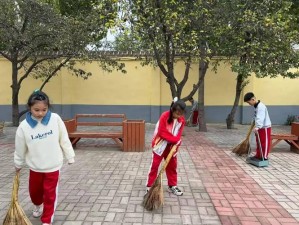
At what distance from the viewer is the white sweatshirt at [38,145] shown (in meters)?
3.38

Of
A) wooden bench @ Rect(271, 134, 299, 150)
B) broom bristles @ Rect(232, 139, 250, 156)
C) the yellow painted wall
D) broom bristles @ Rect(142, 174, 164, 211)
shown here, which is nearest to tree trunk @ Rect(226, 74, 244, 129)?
the yellow painted wall

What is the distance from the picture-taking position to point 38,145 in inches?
133

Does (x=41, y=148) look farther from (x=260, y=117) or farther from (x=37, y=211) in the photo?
(x=260, y=117)

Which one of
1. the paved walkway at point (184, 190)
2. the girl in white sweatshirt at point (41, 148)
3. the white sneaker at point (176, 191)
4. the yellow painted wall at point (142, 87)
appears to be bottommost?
the paved walkway at point (184, 190)

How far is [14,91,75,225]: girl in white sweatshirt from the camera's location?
11.0 feet

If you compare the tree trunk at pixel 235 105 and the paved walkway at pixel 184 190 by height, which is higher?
the tree trunk at pixel 235 105

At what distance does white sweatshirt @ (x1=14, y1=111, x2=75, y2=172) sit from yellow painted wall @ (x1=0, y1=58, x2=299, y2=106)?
1102 cm

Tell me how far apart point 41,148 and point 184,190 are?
2402mm

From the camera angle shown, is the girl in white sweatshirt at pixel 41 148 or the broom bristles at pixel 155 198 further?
the broom bristles at pixel 155 198

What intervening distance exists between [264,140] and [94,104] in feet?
31.0

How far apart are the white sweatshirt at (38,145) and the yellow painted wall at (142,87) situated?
36.2 feet

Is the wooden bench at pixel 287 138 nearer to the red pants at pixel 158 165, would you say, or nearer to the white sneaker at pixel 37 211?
the red pants at pixel 158 165

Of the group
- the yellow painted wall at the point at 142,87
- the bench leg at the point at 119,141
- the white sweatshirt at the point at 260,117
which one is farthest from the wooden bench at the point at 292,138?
the yellow painted wall at the point at 142,87

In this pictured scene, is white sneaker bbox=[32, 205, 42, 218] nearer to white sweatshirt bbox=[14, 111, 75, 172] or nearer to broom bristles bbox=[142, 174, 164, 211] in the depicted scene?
white sweatshirt bbox=[14, 111, 75, 172]
